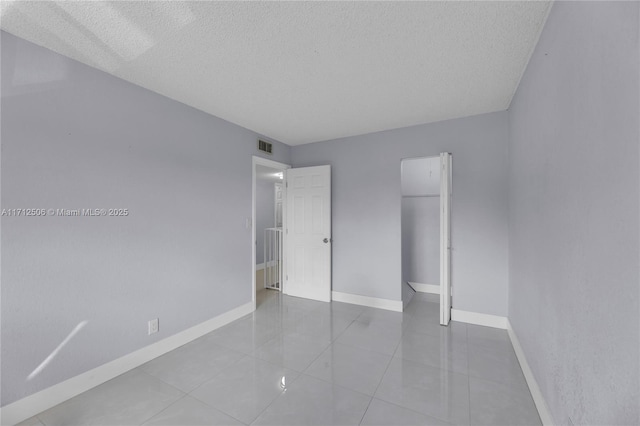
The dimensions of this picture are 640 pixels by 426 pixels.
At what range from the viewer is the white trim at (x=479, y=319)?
2.98 m

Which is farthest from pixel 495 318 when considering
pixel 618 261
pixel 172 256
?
pixel 172 256

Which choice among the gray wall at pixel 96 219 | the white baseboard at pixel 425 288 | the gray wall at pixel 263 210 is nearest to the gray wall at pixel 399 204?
the white baseboard at pixel 425 288

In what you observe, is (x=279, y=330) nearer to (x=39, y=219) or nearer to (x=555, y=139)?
(x=39, y=219)

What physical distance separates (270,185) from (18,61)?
4.88 metres

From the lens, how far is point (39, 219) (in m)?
1.78

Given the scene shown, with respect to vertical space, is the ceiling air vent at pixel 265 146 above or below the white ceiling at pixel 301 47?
below

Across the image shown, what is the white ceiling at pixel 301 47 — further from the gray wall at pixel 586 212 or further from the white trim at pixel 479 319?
the white trim at pixel 479 319

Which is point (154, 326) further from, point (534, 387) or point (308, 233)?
point (534, 387)

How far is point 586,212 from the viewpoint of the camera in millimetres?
1084

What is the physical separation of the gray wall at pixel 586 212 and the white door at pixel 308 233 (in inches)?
101

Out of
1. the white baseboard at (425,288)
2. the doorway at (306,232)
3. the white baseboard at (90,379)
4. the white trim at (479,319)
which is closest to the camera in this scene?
the white baseboard at (90,379)

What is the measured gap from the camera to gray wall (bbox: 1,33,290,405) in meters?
1.70

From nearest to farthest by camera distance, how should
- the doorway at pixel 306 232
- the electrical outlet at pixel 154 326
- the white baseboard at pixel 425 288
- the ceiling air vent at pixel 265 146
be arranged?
1. the electrical outlet at pixel 154 326
2. the ceiling air vent at pixel 265 146
3. the doorway at pixel 306 232
4. the white baseboard at pixel 425 288

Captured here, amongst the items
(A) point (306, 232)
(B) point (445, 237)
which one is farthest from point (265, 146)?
(B) point (445, 237)
